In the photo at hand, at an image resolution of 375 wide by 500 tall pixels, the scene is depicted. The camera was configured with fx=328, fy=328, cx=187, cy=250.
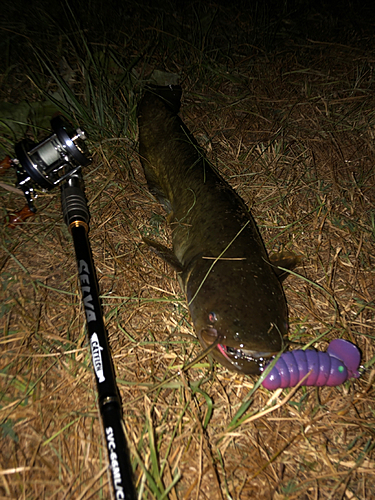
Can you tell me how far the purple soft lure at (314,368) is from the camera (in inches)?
64.8

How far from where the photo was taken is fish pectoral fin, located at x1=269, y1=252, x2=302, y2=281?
216 centimetres

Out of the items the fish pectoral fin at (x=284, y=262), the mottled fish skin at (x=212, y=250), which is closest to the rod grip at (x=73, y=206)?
the mottled fish skin at (x=212, y=250)

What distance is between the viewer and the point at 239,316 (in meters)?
1.73

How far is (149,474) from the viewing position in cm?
144

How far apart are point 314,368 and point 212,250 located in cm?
86

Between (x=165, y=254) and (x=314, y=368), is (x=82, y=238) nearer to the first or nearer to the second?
(x=165, y=254)

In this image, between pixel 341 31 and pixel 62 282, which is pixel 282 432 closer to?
pixel 62 282

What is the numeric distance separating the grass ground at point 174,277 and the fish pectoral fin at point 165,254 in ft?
0.41

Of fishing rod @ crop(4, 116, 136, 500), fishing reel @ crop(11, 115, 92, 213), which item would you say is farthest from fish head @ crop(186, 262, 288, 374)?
fishing reel @ crop(11, 115, 92, 213)

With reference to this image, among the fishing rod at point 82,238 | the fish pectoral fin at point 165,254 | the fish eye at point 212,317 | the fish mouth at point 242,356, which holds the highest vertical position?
the fishing rod at point 82,238

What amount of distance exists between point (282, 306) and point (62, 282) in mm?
1392

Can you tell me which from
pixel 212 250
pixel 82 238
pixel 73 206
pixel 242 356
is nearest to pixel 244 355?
pixel 242 356

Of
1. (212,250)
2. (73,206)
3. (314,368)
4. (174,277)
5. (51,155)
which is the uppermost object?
(51,155)

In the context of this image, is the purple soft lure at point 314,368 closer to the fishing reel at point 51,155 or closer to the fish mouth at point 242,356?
the fish mouth at point 242,356
